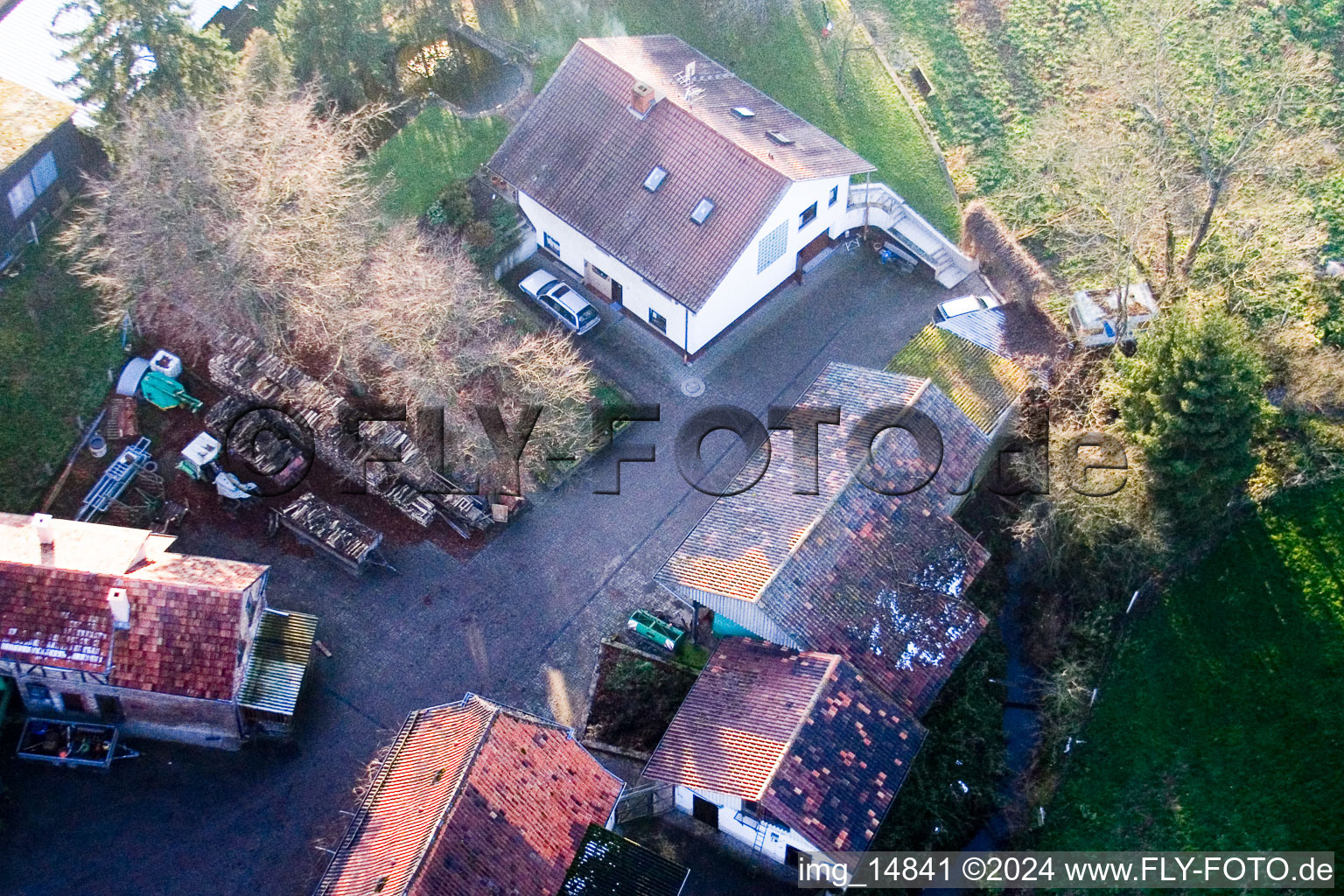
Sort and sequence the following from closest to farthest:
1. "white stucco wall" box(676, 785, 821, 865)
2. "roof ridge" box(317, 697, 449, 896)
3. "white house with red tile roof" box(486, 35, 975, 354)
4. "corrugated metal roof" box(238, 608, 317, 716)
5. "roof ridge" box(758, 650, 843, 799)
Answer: "roof ridge" box(317, 697, 449, 896)
"roof ridge" box(758, 650, 843, 799)
"white stucco wall" box(676, 785, 821, 865)
"corrugated metal roof" box(238, 608, 317, 716)
"white house with red tile roof" box(486, 35, 975, 354)

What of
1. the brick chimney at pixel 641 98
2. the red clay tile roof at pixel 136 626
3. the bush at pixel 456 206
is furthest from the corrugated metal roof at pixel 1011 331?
the red clay tile roof at pixel 136 626

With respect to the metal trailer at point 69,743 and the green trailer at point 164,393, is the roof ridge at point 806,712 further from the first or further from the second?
the green trailer at point 164,393

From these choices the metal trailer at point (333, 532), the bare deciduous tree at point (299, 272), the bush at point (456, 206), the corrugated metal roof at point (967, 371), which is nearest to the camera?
the bare deciduous tree at point (299, 272)

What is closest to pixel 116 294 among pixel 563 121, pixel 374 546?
pixel 374 546

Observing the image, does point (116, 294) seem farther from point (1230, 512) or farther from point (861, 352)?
point (1230, 512)

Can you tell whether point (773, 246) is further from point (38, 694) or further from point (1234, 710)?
point (38, 694)

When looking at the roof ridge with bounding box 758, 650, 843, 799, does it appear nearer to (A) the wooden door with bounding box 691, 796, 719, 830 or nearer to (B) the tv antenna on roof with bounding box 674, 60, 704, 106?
(A) the wooden door with bounding box 691, 796, 719, 830

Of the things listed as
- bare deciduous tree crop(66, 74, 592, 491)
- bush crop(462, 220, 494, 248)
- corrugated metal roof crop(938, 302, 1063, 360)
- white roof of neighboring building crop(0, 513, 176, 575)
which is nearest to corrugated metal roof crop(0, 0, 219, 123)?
bare deciduous tree crop(66, 74, 592, 491)
